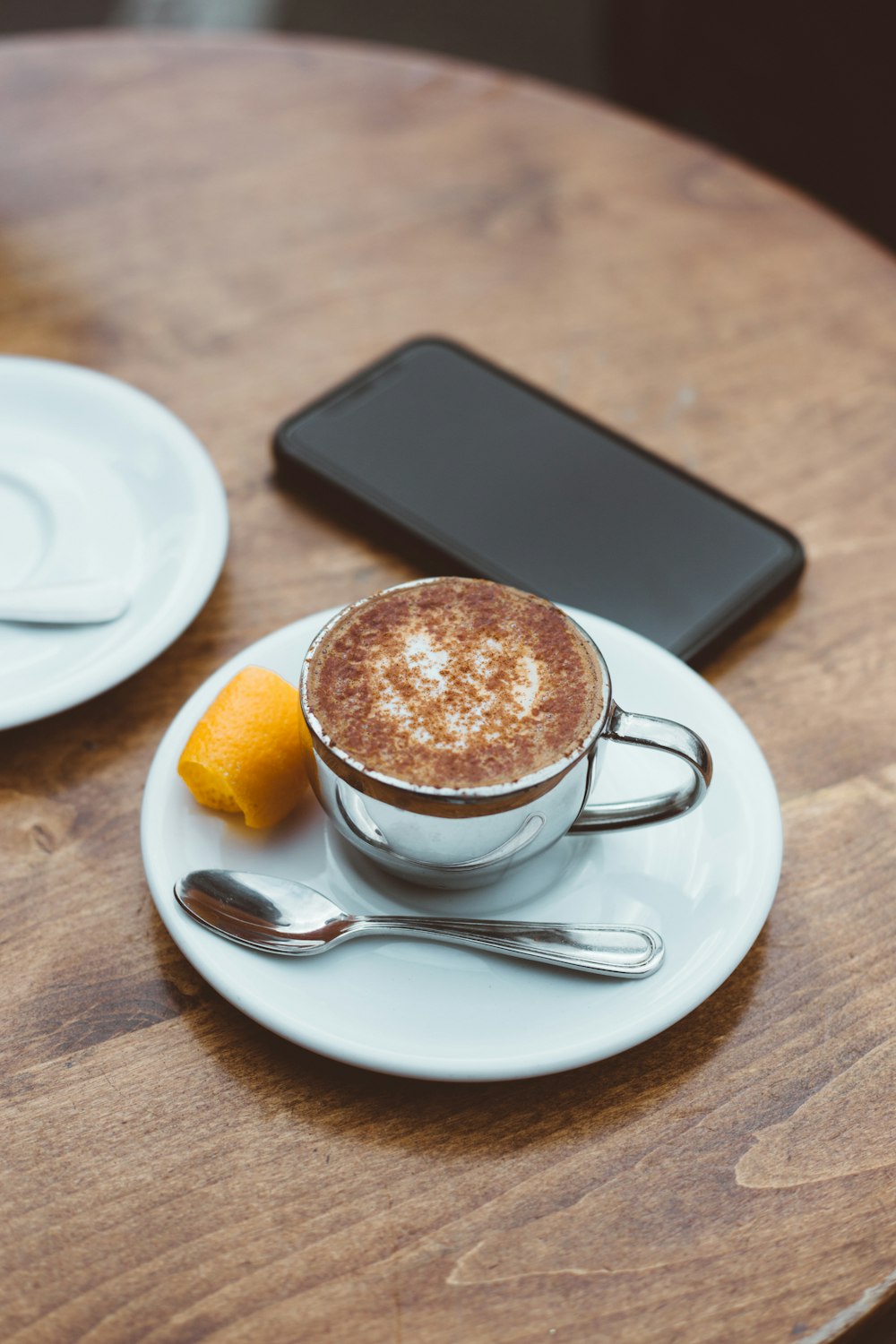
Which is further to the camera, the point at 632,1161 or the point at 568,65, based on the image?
the point at 568,65

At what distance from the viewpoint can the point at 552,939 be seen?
1.81 ft

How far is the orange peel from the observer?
589 millimetres

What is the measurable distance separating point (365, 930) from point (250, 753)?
0.12 metres

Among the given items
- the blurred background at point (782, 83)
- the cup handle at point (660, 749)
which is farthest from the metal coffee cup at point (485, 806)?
the blurred background at point (782, 83)

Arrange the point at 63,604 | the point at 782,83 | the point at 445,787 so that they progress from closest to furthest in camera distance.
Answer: the point at 445,787
the point at 63,604
the point at 782,83

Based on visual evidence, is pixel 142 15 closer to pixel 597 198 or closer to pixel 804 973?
pixel 597 198

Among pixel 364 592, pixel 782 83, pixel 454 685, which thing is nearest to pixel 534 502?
pixel 364 592

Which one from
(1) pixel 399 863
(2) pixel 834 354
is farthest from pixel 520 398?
(1) pixel 399 863

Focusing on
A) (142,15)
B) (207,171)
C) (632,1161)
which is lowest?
(142,15)

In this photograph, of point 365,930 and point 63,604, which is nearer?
point 365,930

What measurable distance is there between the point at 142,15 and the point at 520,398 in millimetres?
2531

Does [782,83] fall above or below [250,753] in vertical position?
above

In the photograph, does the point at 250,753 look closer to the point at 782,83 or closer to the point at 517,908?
the point at 517,908

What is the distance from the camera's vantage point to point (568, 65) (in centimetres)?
278
